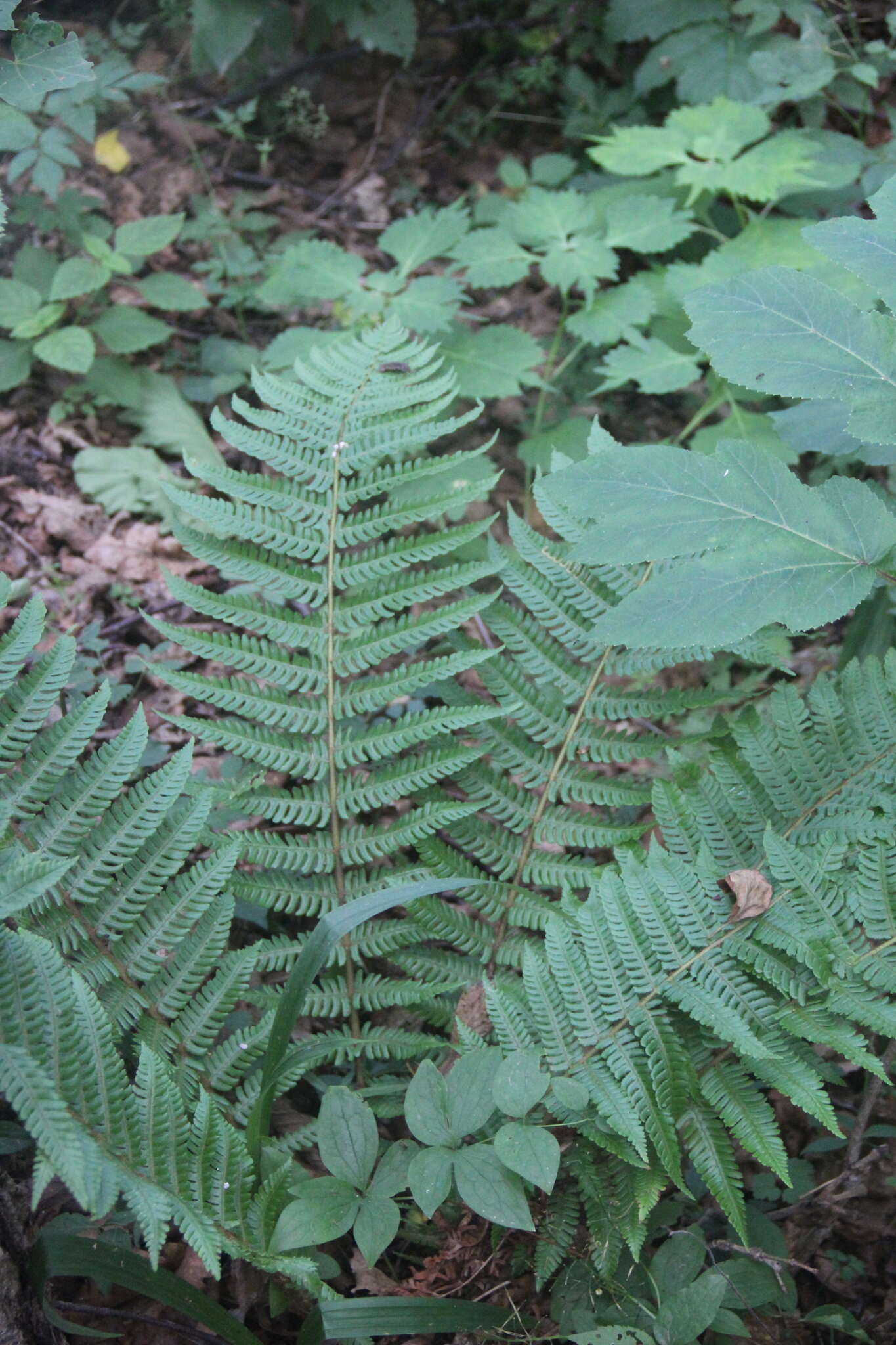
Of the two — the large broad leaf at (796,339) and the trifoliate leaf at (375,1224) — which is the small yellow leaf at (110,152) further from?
the trifoliate leaf at (375,1224)

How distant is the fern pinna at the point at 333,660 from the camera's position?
1683 mm

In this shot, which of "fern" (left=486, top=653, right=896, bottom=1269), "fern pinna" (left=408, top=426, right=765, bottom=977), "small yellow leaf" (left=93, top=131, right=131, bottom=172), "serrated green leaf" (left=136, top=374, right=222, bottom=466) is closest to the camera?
"fern" (left=486, top=653, right=896, bottom=1269)

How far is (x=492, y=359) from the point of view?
9.09 feet

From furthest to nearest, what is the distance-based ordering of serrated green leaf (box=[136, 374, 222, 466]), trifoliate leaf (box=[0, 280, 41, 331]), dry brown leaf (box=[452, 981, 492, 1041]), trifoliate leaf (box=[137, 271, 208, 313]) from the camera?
trifoliate leaf (box=[137, 271, 208, 313]), serrated green leaf (box=[136, 374, 222, 466]), trifoliate leaf (box=[0, 280, 41, 331]), dry brown leaf (box=[452, 981, 492, 1041])

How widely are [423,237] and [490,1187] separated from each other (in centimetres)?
252

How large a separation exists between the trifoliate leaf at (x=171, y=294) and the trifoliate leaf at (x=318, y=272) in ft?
0.69

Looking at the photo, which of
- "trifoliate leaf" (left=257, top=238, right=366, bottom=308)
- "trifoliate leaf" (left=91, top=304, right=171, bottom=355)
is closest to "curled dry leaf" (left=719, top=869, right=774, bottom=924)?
"trifoliate leaf" (left=257, top=238, right=366, bottom=308)

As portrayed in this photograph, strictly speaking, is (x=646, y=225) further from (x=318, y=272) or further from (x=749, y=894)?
(x=749, y=894)

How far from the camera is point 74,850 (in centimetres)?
150

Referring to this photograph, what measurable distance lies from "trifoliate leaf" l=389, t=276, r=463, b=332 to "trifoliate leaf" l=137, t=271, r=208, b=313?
62 cm

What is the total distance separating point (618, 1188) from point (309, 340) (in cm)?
216

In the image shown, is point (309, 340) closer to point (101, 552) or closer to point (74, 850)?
point (101, 552)

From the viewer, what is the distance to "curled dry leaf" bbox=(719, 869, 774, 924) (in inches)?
56.3

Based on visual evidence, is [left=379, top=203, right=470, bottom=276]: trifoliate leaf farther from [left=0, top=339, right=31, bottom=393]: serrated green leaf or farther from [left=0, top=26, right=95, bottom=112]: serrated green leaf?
[left=0, top=26, right=95, bottom=112]: serrated green leaf
